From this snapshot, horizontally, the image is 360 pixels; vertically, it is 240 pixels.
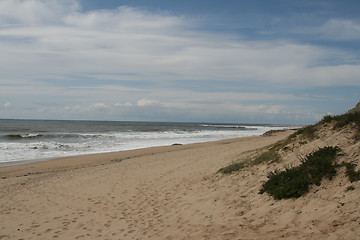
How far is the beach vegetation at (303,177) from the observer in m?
5.74

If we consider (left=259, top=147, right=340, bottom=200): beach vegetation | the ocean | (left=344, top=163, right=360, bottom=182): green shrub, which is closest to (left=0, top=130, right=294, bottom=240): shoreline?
(left=259, top=147, right=340, bottom=200): beach vegetation

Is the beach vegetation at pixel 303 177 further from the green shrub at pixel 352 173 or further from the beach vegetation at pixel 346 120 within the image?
the beach vegetation at pixel 346 120

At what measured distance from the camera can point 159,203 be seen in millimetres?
7777

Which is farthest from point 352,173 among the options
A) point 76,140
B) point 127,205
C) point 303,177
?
point 76,140

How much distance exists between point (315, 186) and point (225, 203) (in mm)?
2051

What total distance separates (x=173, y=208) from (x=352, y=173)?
4.11 m

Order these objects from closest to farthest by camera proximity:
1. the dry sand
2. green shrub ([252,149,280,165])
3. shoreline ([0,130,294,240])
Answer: the dry sand < shoreline ([0,130,294,240]) < green shrub ([252,149,280,165])

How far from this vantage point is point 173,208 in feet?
23.7

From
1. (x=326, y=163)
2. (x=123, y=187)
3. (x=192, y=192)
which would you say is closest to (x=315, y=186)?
(x=326, y=163)

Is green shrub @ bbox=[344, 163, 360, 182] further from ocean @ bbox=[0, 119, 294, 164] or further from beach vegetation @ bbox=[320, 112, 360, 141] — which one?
ocean @ bbox=[0, 119, 294, 164]

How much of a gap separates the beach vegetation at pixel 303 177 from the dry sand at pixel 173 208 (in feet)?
0.60

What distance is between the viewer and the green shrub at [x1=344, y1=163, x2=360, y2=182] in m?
5.27

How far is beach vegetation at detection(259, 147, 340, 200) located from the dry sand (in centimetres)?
18

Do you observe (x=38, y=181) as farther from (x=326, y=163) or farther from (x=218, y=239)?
(x=326, y=163)
